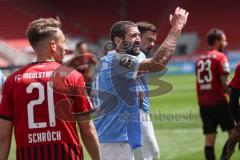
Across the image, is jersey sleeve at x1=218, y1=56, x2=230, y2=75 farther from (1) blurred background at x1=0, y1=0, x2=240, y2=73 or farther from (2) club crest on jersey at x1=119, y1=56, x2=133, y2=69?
(1) blurred background at x1=0, y1=0, x2=240, y2=73

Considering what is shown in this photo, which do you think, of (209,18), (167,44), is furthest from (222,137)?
(209,18)

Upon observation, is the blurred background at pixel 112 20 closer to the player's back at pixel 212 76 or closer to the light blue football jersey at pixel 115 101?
the player's back at pixel 212 76

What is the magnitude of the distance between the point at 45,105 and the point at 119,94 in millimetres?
1461

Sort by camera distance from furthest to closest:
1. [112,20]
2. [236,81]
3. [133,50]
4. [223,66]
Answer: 1. [112,20]
2. [223,66]
3. [236,81]
4. [133,50]

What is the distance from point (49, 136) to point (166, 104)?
639 inches

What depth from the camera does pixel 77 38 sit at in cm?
4022

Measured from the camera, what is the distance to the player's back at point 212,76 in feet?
30.0

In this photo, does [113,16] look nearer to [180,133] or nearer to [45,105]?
[180,133]

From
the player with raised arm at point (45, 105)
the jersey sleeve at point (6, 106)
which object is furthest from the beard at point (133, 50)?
the jersey sleeve at point (6, 106)

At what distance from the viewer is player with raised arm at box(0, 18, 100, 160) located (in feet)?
13.7

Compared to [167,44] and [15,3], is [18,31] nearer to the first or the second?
[15,3]

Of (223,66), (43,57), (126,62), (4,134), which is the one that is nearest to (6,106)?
(4,134)

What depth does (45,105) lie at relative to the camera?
4.18m

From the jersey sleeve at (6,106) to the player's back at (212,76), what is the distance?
17.6 ft
